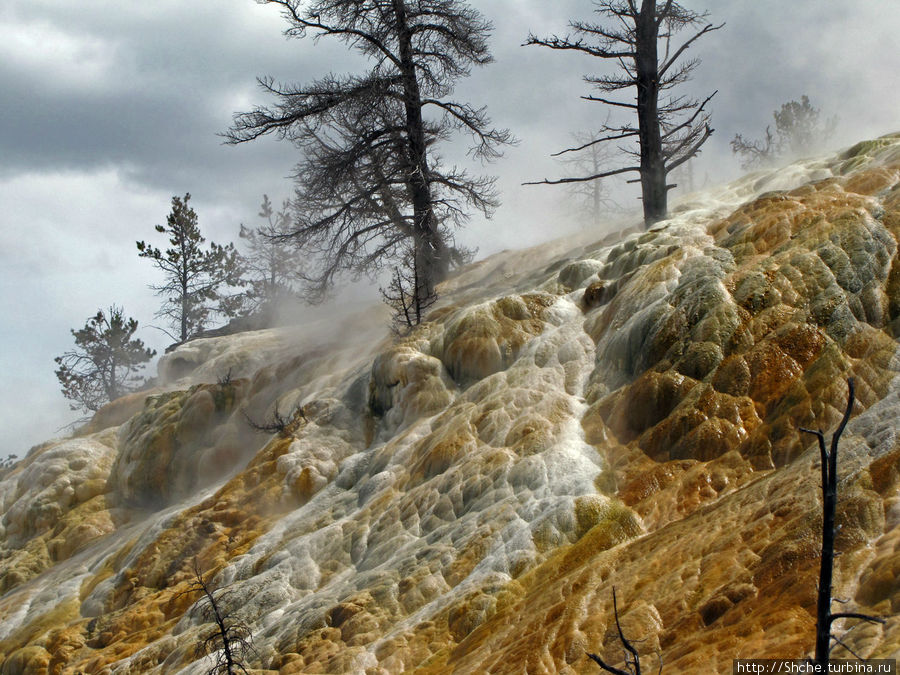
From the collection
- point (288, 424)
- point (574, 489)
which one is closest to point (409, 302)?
point (288, 424)

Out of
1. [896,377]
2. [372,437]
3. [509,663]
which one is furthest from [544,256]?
[509,663]

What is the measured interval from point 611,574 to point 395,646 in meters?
2.39

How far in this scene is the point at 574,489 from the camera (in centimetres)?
866

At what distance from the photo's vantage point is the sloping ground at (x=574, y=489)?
5.98 metres

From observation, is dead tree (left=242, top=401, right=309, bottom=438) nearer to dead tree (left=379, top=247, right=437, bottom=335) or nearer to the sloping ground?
the sloping ground

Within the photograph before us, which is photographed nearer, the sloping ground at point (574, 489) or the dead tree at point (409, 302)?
the sloping ground at point (574, 489)

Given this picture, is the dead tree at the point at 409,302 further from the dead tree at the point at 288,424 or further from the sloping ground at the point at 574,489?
the dead tree at the point at 288,424

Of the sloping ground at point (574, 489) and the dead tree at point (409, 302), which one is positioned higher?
the dead tree at point (409, 302)

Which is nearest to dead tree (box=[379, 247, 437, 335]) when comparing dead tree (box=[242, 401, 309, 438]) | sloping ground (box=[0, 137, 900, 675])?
sloping ground (box=[0, 137, 900, 675])

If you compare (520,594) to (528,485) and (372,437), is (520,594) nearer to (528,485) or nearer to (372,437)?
(528,485)

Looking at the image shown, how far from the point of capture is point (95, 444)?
68.5ft

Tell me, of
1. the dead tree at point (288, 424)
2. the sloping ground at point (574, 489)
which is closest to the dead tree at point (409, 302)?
the sloping ground at point (574, 489)

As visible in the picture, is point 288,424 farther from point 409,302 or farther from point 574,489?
point 574,489

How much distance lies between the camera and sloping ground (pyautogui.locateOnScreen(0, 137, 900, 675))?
5984mm
